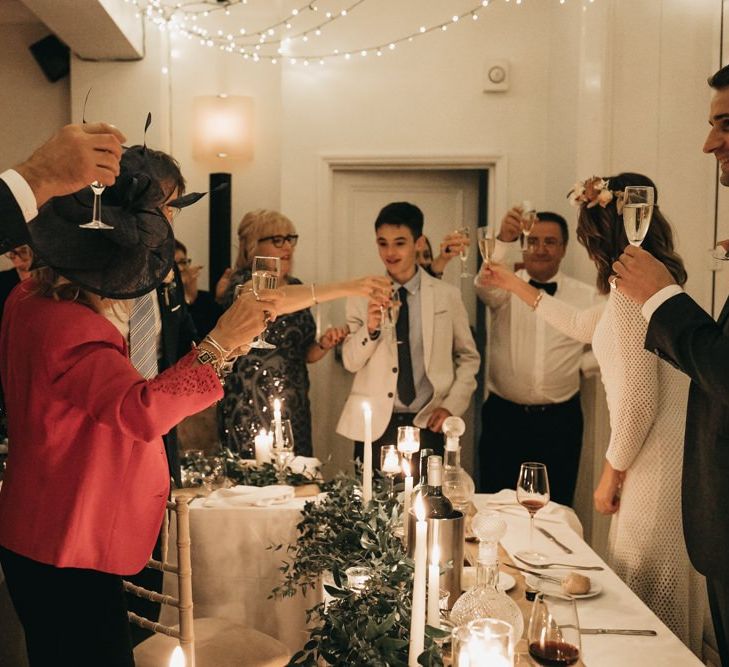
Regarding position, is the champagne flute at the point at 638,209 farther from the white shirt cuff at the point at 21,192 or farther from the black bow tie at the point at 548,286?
the black bow tie at the point at 548,286

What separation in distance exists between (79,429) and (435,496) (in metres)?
0.73

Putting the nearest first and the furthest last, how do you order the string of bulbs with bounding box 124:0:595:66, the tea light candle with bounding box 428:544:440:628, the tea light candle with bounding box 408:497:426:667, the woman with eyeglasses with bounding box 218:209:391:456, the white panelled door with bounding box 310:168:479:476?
the tea light candle with bounding box 408:497:426:667
the tea light candle with bounding box 428:544:440:628
the woman with eyeglasses with bounding box 218:209:391:456
the string of bulbs with bounding box 124:0:595:66
the white panelled door with bounding box 310:168:479:476

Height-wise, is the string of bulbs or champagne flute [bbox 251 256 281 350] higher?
the string of bulbs

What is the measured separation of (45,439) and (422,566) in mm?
850

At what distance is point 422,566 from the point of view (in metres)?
1.14

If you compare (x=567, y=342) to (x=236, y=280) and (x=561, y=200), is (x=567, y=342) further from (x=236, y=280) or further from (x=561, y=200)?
(x=236, y=280)

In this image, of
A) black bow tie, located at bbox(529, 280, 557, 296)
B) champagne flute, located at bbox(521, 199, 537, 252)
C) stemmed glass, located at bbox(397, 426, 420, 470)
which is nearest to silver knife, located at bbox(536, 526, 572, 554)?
stemmed glass, located at bbox(397, 426, 420, 470)

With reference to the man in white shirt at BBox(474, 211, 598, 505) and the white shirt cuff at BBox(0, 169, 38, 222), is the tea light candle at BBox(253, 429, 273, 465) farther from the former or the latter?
the white shirt cuff at BBox(0, 169, 38, 222)

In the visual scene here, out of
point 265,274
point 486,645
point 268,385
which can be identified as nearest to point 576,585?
point 486,645

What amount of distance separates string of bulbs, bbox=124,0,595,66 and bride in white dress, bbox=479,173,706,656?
2.63 meters

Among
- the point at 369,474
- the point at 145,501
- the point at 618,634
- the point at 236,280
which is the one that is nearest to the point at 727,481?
the point at 618,634

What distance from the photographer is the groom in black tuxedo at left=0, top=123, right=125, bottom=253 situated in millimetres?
1241

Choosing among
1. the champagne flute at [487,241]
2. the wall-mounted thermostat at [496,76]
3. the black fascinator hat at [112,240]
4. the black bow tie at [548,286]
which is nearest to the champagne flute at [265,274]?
the black fascinator hat at [112,240]

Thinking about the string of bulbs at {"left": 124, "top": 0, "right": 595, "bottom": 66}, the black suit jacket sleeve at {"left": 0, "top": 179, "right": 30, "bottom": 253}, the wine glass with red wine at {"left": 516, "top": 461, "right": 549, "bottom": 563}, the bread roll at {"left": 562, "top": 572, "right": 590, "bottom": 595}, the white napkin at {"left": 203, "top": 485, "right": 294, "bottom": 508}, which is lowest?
the white napkin at {"left": 203, "top": 485, "right": 294, "bottom": 508}
